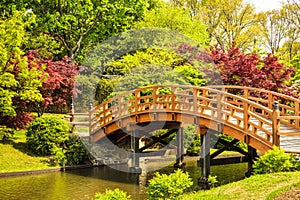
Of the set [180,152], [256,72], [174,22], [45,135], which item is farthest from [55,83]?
[256,72]

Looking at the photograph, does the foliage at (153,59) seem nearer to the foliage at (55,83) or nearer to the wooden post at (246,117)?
the foliage at (55,83)

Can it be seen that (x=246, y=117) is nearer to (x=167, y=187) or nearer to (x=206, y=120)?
(x=206, y=120)

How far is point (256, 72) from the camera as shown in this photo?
2353 centimetres

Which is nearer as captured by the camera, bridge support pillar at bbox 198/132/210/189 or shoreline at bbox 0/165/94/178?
bridge support pillar at bbox 198/132/210/189

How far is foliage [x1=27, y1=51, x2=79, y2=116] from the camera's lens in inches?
955

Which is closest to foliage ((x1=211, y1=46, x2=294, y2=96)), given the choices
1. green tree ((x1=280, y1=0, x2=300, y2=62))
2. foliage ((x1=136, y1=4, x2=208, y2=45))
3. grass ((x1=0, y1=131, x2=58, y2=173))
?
foliage ((x1=136, y1=4, x2=208, y2=45))

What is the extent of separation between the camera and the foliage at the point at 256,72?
77.0 feet

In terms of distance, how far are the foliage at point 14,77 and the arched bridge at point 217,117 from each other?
3183 millimetres

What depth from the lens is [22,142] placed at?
22.3 metres

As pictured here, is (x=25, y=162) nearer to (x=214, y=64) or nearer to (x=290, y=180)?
(x=214, y=64)

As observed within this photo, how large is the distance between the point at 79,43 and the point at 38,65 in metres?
12.0

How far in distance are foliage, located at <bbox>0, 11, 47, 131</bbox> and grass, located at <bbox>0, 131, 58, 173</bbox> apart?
864 millimetres

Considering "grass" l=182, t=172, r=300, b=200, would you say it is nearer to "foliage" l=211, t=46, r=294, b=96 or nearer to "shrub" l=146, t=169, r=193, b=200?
"shrub" l=146, t=169, r=193, b=200

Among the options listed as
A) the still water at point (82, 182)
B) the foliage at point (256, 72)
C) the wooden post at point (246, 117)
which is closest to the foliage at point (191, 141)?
the still water at point (82, 182)
